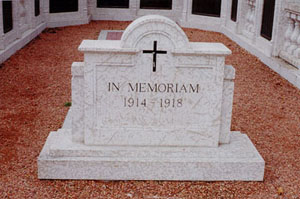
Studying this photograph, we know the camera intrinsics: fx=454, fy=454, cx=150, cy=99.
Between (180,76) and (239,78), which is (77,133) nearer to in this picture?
(180,76)

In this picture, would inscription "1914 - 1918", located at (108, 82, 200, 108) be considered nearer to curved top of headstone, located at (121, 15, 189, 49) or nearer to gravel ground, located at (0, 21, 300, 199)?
curved top of headstone, located at (121, 15, 189, 49)

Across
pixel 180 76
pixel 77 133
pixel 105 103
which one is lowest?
pixel 77 133

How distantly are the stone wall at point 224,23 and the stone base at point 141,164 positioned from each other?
4248 mm

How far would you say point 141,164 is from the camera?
4.73m

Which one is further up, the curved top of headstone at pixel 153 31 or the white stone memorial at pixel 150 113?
the curved top of headstone at pixel 153 31

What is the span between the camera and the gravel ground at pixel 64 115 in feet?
15.1

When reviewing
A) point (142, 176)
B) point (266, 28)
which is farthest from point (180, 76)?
point (266, 28)

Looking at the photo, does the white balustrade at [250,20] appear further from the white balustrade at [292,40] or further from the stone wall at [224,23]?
the white balustrade at [292,40]

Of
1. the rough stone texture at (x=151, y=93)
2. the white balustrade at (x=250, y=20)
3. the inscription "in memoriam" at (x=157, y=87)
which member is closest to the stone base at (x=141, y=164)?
the rough stone texture at (x=151, y=93)

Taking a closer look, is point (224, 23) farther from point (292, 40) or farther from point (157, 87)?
point (157, 87)

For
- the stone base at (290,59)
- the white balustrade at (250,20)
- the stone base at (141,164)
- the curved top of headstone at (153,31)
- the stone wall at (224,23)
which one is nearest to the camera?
the curved top of headstone at (153,31)

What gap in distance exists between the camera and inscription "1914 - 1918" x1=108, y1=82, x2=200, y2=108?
15.5 feet

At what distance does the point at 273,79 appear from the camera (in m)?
9.13

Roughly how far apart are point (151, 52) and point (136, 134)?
890 mm
